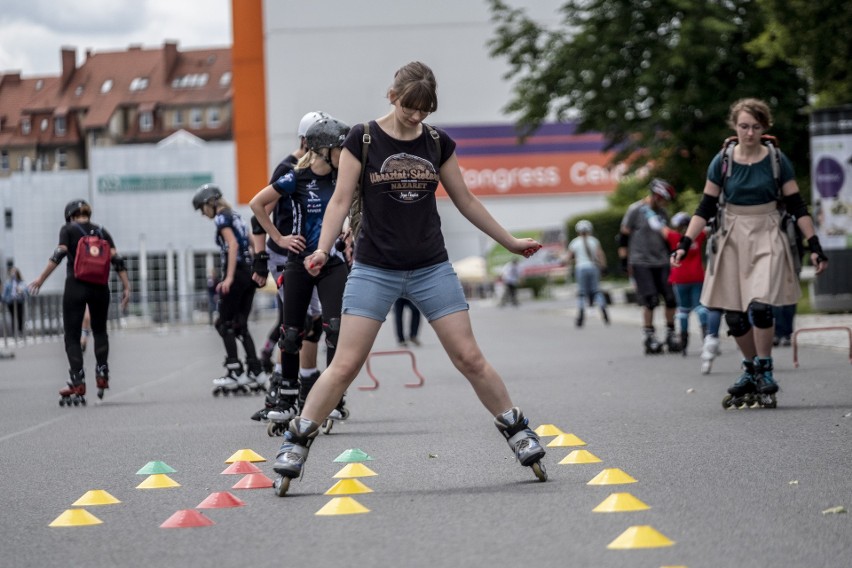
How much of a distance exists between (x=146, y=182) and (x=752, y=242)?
5927 centimetres

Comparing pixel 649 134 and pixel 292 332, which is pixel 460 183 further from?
pixel 649 134

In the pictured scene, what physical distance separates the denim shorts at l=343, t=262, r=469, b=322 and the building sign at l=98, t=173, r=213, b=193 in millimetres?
61243

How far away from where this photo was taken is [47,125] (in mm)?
104000

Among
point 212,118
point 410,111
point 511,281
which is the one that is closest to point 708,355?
point 410,111

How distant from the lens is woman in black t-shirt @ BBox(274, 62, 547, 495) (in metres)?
6.83

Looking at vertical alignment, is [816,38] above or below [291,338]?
above

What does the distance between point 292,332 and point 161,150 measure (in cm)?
5975

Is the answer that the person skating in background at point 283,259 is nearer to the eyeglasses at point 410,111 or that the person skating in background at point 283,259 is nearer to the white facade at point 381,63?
the eyeglasses at point 410,111

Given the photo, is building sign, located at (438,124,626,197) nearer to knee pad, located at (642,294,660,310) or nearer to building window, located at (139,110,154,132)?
building window, located at (139,110,154,132)

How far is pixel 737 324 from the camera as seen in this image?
998 centimetres

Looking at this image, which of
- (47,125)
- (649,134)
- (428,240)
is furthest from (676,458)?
(47,125)

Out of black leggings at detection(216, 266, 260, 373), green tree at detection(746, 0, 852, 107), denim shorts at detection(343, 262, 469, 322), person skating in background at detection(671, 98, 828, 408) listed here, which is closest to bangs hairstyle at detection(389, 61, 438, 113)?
denim shorts at detection(343, 262, 469, 322)

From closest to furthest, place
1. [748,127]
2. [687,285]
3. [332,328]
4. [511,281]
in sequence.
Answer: [332,328]
[748,127]
[687,285]
[511,281]

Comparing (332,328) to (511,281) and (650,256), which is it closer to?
(650,256)
